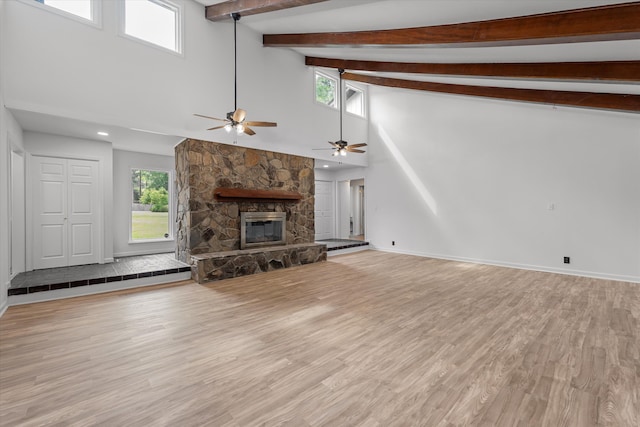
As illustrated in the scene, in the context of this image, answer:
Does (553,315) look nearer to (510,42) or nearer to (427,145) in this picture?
(510,42)

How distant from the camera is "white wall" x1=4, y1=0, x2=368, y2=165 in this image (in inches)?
149

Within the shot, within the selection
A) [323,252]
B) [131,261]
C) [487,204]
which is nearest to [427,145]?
[487,204]

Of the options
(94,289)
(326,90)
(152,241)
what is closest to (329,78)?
(326,90)

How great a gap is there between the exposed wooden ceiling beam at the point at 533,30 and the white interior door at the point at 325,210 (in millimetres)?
5640

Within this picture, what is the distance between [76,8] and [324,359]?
563cm

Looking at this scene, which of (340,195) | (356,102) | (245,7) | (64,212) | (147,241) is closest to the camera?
(245,7)

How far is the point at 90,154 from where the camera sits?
5.55 metres

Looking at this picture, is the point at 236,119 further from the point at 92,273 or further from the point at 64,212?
the point at 64,212

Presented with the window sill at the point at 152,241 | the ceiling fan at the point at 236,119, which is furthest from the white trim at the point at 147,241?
the ceiling fan at the point at 236,119

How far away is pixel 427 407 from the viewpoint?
6.24 ft

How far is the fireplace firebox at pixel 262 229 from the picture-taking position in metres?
6.00

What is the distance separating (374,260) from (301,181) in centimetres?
262

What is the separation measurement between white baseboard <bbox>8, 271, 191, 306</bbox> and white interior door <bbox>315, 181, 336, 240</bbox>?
16.7ft

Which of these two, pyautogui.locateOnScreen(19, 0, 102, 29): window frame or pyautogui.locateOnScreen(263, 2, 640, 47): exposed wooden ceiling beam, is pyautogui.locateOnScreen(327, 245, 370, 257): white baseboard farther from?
pyautogui.locateOnScreen(19, 0, 102, 29): window frame
